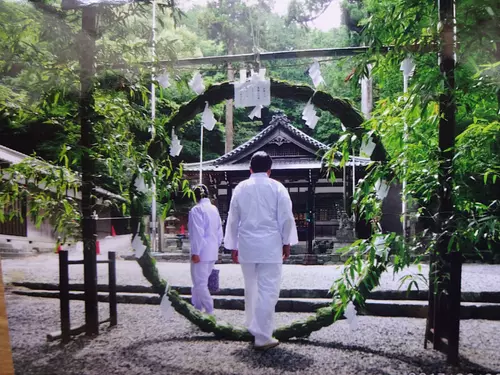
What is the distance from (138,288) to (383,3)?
167 centimetres

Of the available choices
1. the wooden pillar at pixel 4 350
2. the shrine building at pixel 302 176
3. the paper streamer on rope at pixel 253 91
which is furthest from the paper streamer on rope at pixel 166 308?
the paper streamer on rope at pixel 253 91

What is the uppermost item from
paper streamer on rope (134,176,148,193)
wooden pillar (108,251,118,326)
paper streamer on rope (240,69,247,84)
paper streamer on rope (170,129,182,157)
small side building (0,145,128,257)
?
paper streamer on rope (240,69,247,84)

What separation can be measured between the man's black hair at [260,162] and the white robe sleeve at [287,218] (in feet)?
0.42

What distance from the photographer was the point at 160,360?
1.61m

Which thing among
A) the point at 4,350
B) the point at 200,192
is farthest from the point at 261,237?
the point at 4,350

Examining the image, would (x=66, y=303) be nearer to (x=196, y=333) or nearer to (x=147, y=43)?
(x=196, y=333)

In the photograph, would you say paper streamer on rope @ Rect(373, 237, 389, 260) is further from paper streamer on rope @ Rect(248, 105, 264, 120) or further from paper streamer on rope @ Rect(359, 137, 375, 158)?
paper streamer on rope @ Rect(248, 105, 264, 120)

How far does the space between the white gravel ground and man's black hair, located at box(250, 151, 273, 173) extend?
50cm

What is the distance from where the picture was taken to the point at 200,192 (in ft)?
6.65

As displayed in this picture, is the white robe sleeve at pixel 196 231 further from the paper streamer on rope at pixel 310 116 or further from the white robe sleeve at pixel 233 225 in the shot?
the paper streamer on rope at pixel 310 116

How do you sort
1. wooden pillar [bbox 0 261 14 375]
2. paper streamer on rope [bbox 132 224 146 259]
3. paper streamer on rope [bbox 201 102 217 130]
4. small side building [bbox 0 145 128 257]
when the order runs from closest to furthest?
wooden pillar [bbox 0 261 14 375], small side building [bbox 0 145 128 257], paper streamer on rope [bbox 132 224 146 259], paper streamer on rope [bbox 201 102 217 130]

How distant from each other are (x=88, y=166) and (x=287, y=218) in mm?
922

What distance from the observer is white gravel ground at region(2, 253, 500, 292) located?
5.35 ft

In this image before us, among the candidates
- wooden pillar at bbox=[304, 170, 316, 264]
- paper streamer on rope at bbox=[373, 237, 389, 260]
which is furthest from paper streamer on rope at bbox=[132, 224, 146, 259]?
paper streamer on rope at bbox=[373, 237, 389, 260]
